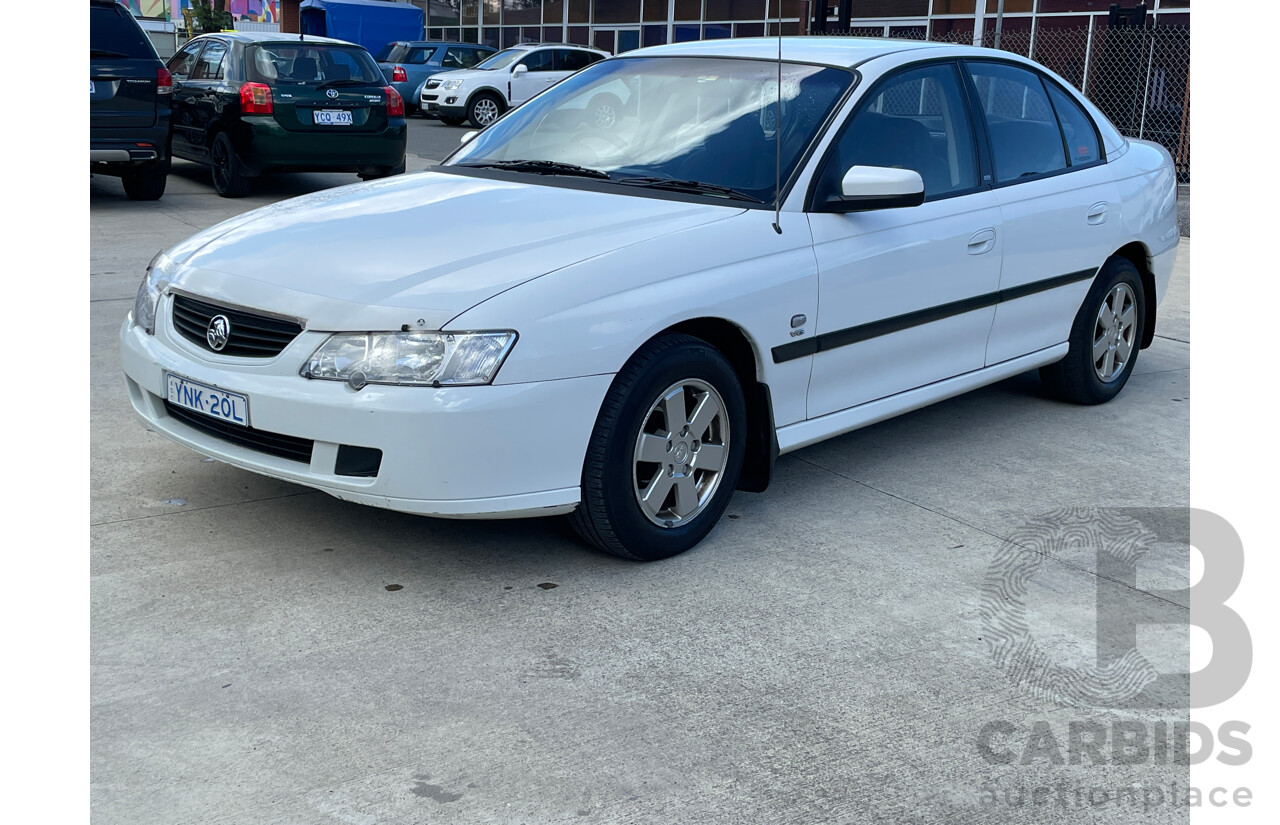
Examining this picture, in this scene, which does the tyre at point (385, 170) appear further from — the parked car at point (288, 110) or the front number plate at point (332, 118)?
the front number plate at point (332, 118)

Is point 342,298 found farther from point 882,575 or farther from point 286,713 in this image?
point 882,575

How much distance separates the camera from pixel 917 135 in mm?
4859

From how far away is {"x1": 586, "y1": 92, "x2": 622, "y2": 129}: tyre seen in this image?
485 centimetres

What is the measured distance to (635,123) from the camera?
476cm

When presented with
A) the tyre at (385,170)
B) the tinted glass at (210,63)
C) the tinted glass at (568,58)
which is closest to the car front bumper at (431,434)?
the tyre at (385,170)

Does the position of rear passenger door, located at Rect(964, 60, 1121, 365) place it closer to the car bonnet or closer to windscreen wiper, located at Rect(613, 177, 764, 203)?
windscreen wiper, located at Rect(613, 177, 764, 203)

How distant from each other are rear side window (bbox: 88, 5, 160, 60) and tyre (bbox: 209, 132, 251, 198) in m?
1.24

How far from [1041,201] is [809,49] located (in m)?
1.21

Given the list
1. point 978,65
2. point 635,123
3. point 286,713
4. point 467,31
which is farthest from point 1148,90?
point 467,31

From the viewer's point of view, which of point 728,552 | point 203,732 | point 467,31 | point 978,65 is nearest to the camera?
point 203,732

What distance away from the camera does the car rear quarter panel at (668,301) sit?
3527mm

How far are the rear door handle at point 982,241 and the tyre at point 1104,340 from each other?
102 cm

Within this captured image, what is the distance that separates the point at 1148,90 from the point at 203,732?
14.5 metres

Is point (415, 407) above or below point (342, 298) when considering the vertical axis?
below
